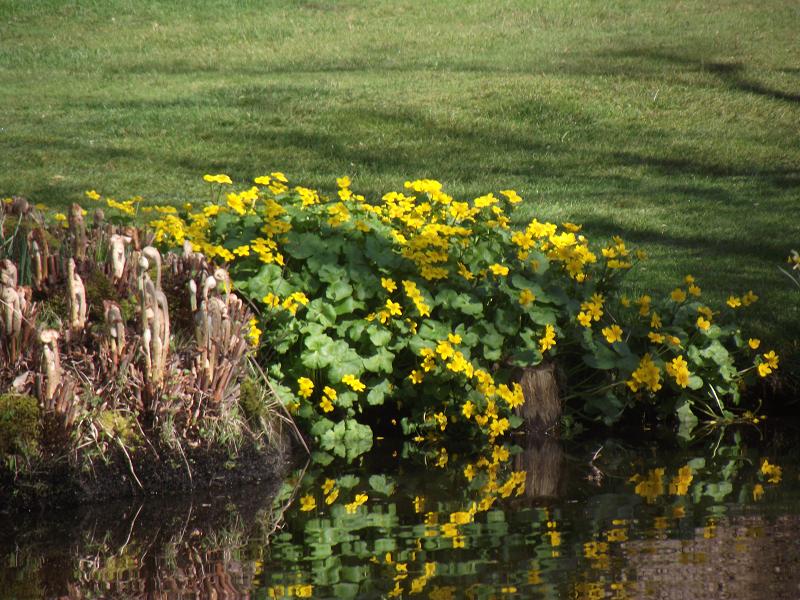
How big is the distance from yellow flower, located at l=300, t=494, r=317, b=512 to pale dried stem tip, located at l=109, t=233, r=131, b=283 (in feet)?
4.18

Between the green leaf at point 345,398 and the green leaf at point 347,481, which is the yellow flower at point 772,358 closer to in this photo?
the green leaf at point 345,398

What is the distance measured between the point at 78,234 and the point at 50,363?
968 mm

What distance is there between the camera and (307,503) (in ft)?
17.6

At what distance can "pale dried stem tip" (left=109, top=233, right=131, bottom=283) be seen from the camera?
5.68 m

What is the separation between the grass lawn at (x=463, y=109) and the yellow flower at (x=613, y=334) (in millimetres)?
1111

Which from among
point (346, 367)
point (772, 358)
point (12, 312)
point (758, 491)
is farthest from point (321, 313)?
point (772, 358)

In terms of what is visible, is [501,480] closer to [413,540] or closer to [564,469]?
[564,469]

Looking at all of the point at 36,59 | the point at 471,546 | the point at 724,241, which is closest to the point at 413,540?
the point at 471,546

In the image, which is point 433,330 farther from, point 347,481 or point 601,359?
point 347,481

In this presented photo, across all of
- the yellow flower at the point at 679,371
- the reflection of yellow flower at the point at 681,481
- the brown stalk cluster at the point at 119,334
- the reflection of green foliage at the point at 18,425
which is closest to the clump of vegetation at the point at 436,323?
the yellow flower at the point at 679,371

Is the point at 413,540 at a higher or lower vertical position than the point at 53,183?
lower

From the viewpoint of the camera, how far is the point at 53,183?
11328 mm

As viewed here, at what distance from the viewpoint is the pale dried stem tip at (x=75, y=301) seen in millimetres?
5359

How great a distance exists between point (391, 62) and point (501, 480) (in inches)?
522
